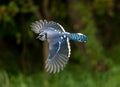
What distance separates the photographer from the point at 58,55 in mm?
1183

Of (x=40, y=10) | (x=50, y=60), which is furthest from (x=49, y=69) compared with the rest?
(x=40, y=10)

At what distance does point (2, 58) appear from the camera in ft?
21.1

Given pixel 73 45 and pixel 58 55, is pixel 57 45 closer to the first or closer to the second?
pixel 58 55

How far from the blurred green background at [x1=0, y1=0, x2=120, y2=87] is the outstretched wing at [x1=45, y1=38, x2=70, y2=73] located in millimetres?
3721

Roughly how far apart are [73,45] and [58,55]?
550cm

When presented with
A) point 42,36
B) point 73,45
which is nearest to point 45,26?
point 42,36

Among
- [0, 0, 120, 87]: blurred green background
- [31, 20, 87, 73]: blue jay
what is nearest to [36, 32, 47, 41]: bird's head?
[31, 20, 87, 73]: blue jay

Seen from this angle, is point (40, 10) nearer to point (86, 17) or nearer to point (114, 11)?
point (86, 17)

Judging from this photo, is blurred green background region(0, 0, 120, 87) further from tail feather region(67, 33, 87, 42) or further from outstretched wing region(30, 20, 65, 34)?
tail feather region(67, 33, 87, 42)

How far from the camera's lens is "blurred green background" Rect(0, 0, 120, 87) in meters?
5.31

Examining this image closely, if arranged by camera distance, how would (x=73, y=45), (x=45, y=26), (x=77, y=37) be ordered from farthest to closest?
1. (x=73, y=45)
2. (x=45, y=26)
3. (x=77, y=37)

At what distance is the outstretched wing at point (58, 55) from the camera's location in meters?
1.15

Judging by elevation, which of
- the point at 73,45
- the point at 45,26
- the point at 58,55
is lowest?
the point at 58,55

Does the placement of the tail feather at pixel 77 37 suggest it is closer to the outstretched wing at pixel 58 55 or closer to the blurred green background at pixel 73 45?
the outstretched wing at pixel 58 55
